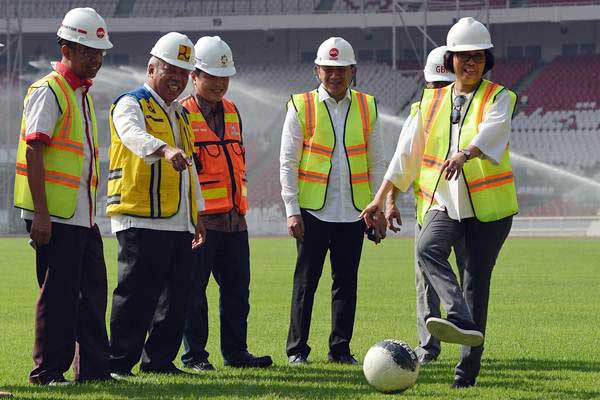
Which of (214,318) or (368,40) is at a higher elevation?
(368,40)

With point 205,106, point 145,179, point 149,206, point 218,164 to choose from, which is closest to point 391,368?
point 149,206

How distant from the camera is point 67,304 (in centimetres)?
724

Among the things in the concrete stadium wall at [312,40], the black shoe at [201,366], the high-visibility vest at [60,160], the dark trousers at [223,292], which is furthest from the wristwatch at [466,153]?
the concrete stadium wall at [312,40]

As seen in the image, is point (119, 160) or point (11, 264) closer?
point (119, 160)

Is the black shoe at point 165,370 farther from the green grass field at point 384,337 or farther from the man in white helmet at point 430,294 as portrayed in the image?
the man in white helmet at point 430,294

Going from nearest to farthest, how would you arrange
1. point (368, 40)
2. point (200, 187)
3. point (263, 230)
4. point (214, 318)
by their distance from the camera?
point (200, 187), point (214, 318), point (263, 230), point (368, 40)

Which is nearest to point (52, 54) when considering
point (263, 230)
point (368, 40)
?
point (368, 40)

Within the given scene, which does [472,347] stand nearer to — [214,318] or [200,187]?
[200,187]

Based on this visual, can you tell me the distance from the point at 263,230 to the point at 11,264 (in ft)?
55.2

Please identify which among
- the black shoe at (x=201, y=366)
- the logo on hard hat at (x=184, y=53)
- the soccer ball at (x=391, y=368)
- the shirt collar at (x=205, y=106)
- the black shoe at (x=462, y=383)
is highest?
the logo on hard hat at (x=184, y=53)

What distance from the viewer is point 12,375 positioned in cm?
802

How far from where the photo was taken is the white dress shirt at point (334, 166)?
29.5ft

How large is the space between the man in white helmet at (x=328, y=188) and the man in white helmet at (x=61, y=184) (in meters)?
2.00

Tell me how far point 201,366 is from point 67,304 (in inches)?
59.0
